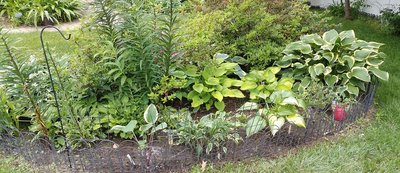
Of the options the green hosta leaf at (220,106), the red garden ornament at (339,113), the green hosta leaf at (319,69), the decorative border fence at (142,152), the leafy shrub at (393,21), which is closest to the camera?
the decorative border fence at (142,152)

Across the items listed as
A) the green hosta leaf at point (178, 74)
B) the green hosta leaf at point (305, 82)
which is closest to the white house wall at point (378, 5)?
the green hosta leaf at point (305, 82)

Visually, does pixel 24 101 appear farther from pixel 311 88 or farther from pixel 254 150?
pixel 311 88

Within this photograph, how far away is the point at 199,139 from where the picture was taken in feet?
8.29

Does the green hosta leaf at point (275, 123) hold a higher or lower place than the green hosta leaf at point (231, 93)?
lower

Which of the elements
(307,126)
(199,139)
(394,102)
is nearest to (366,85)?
(394,102)

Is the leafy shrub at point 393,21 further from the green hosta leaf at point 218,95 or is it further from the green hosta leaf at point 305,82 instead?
the green hosta leaf at point 218,95

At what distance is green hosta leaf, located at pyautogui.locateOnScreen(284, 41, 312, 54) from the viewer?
11.0 ft

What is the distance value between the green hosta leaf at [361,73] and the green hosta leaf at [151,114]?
1.68 metres

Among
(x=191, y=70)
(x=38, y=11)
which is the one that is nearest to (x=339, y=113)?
(x=191, y=70)

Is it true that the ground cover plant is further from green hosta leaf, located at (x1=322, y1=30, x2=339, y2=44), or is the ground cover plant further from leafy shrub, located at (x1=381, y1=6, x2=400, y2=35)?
leafy shrub, located at (x1=381, y1=6, x2=400, y2=35)

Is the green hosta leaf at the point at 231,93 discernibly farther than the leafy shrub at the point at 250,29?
No

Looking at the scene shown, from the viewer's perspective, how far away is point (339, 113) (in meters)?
2.93

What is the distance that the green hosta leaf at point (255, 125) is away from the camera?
2.64m

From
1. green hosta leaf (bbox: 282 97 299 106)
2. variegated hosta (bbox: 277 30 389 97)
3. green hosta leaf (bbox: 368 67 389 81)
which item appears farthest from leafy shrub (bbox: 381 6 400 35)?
green hosta leaf (bbox: 282 97 299 106)
